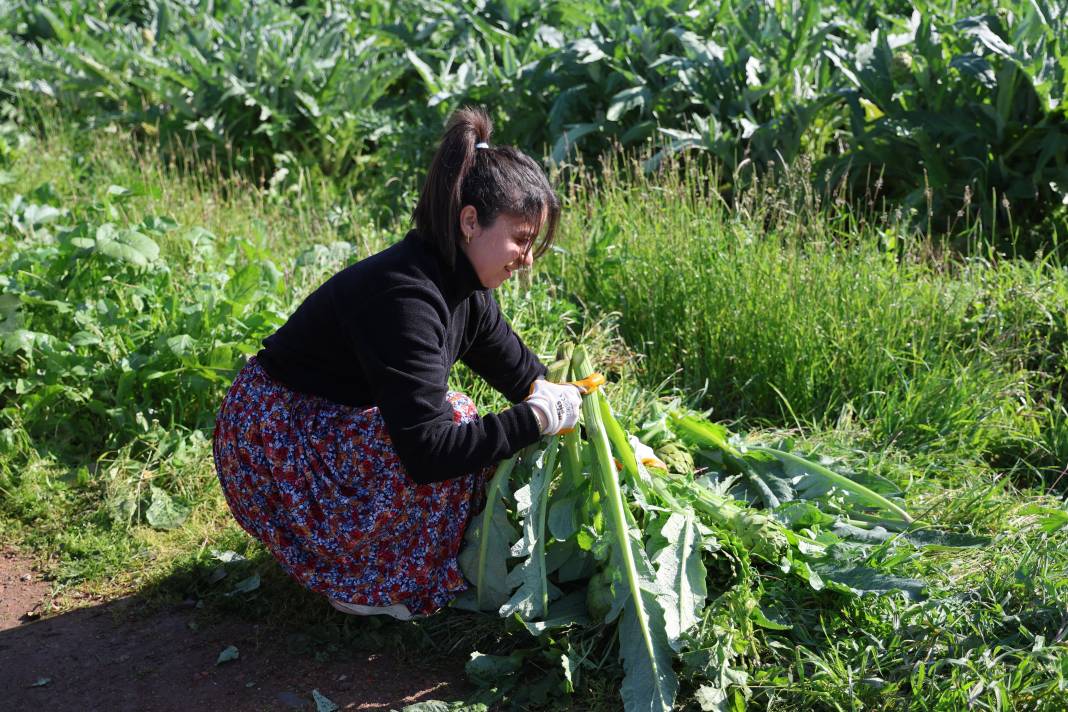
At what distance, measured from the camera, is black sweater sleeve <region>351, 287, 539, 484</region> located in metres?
2.42

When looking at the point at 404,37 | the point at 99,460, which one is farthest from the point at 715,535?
the point at 404,37

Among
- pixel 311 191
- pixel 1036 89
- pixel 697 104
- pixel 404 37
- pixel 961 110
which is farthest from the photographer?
pixel 404 37

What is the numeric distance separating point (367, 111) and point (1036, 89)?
3.63 meters

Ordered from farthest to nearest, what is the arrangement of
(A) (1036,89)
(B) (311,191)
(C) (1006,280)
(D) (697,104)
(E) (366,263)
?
(B) (311,191)
(D) (697,104)
(A) (1036,89)
(C) (1006,280)
(E) (366,263)

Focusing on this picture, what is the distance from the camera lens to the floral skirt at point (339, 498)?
8.77ft

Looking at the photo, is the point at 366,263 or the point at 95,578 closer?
the point at 366,263

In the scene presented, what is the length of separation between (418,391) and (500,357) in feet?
1.70

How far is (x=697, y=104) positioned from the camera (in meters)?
5.46

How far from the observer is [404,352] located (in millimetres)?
2412

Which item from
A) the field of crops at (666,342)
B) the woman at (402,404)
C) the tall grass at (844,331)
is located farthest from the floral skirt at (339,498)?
the tall grass at (844,331)

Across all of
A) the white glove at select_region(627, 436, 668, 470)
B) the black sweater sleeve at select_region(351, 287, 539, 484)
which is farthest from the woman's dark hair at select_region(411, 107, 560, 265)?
the white glove at select_region(627, 436, 668, 470)

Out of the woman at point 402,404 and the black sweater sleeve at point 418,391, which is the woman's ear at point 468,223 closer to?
the woman at point 402,404

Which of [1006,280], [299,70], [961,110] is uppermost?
[299,70]

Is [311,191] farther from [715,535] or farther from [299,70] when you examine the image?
[715,535]
